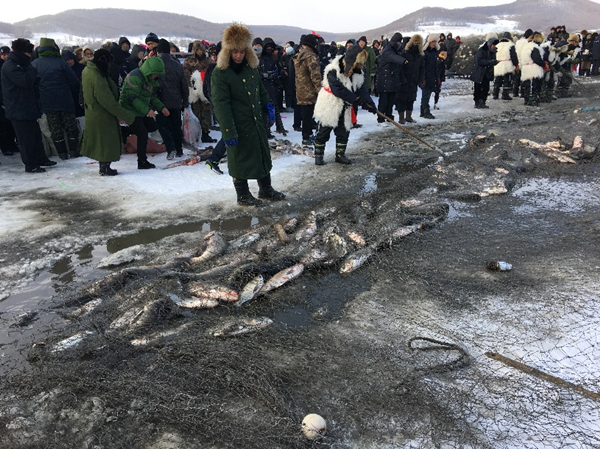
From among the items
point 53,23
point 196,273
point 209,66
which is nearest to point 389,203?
point 196,273

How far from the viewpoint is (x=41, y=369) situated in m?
2.93

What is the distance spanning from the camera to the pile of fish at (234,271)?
11.2 ft

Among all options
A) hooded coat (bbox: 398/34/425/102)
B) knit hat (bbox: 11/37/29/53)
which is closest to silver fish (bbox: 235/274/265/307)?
knit hat (bbox: 11/37/29/53)

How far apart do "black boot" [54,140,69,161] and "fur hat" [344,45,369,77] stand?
6206 mm

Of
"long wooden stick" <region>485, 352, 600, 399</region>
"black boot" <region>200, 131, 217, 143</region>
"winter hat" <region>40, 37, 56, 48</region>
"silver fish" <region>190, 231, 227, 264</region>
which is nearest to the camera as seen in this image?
"long wooden stick" <region>485, 352, 600, 399</region>

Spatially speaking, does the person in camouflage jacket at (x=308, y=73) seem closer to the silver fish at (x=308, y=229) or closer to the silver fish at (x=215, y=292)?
the silver fish at (x=308, y=229)

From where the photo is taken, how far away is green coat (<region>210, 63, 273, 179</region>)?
5473 mm

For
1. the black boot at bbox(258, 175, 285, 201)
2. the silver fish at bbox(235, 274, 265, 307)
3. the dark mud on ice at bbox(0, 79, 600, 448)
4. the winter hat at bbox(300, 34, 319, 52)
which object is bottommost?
the dark mud on ice at bbox(0, 79, 600, 448)

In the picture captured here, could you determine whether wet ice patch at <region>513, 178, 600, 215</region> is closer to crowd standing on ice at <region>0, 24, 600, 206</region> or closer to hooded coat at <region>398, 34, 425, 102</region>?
crowd standing on ice at <region>0, 24, 600, 206</region>

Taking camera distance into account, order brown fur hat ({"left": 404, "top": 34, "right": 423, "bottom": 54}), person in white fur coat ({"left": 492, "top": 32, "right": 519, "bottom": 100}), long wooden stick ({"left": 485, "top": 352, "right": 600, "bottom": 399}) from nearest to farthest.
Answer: long wooden stick ({"left": 485, "top": 352, "right": 600, "bottom": 399})
brown fur hat ({"left": 404, "top": 34, "right": 423, "bottom": 54})
person in white fur coat ({"left": 492, "top": 32, "right": 519, "bottom": 100})

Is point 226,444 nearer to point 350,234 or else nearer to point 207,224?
point 350,234

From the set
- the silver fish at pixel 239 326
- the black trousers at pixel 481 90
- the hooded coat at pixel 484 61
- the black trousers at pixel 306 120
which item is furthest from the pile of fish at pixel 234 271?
the black trousers at pixel 481 90

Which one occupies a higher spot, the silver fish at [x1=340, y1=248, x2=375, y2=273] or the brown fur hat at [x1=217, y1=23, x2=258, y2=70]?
the brown fur hat at [x1=217, y1=23, x2=258, y2=70]

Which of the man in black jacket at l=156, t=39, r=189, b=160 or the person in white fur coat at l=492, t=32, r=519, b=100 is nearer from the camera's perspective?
the man in black jacket at l=156, t=39, r=189, b=160
